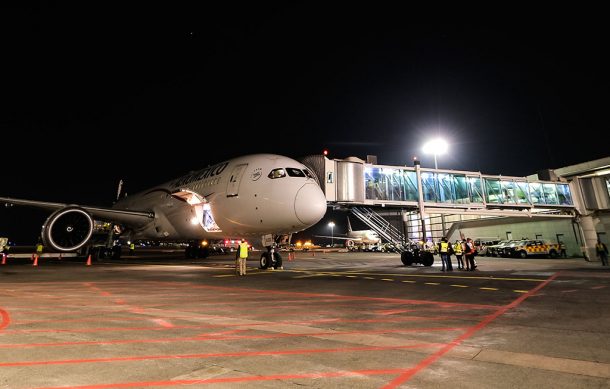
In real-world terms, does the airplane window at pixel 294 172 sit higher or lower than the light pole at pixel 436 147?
lower

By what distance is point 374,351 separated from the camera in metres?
4.06

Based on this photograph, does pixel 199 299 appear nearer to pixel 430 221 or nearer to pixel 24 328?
pixel 24 328

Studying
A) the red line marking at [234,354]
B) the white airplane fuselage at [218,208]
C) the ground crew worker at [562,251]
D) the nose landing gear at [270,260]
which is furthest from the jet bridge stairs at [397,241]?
the ground crew worker at [562,251]

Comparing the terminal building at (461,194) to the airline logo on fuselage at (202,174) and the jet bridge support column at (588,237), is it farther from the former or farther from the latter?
the airline logo on fuselage at (202,174)

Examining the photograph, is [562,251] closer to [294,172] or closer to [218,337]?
[294,172]

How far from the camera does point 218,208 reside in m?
16.9

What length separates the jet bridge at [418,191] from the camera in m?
19.8

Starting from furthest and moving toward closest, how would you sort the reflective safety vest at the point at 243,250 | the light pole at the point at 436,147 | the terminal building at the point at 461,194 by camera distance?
1. the light pole at the point at 436,147
2. the terminal building at the point at 461,194
3. the reflective safety vest at the point at 243,250

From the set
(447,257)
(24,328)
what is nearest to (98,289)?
(24,328)

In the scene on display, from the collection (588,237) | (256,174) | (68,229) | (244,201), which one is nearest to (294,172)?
(256,174)

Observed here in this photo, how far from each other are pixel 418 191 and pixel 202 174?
1365 cm

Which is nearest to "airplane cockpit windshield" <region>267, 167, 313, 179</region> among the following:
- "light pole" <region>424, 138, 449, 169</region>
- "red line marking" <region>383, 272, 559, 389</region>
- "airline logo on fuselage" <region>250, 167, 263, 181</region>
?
"airline logo on fuselage" <region>250, 167, 263, 181</region>

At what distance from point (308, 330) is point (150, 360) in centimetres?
226

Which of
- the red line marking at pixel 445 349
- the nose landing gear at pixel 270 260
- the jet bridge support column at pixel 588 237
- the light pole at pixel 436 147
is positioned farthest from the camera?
the jet bridge support column at pixel 588 237
